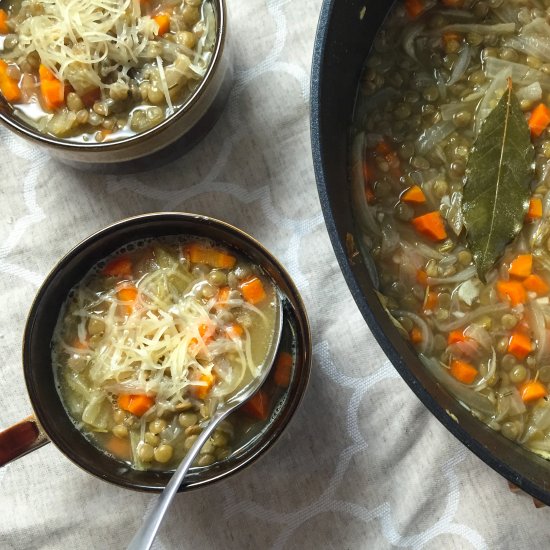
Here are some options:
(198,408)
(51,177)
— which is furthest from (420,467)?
(51,177)

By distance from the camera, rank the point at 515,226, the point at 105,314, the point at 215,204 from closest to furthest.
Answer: the point at 515,226
the point at 105,314
the point at 215,204

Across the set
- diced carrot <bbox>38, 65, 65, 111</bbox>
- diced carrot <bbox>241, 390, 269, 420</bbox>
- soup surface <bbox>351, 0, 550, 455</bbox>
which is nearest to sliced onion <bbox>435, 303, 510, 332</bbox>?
soup surface <bbox>351, 0, 550, 455</bbox>

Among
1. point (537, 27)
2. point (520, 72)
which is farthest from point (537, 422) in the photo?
point (537, 27)

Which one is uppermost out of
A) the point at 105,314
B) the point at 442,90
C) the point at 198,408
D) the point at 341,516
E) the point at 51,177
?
the point at 442,90

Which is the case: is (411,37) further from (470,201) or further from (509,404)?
(509,404)

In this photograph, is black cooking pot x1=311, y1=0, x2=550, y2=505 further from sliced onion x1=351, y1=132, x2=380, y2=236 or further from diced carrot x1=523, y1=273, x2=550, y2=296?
diced carrot x1=523, y1=273, x2=550, y2=296

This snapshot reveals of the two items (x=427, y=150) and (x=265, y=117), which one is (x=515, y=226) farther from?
(x=265, y=117)

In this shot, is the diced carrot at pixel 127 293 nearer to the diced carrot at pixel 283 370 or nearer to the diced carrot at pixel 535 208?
the diced carrot at pixel 283 370

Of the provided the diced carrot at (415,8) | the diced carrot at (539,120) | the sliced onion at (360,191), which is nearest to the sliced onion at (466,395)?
the sliced onion at (360,191)
